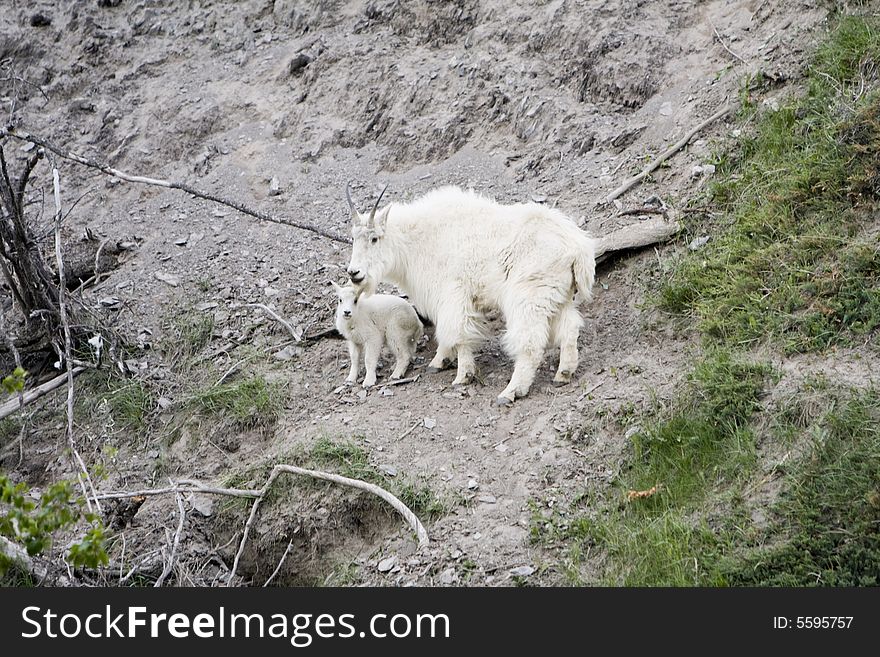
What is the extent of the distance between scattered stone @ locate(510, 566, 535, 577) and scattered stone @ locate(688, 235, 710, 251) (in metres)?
3.54

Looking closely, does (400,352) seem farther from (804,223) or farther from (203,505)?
(804,223)

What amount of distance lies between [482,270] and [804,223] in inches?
103

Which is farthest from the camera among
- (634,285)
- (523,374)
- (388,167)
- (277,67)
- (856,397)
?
(277,67)

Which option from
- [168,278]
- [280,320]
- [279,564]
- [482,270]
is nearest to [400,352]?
[482,270]

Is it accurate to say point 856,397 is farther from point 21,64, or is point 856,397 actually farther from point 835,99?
point 21,64

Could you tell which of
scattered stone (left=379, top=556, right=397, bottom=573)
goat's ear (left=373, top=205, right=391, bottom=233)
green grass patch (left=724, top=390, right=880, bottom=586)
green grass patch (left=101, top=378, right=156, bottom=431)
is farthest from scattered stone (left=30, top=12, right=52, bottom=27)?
green grass patch (left=724, top=390, right=880, bottom=586)

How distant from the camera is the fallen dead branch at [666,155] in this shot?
28.3 feet

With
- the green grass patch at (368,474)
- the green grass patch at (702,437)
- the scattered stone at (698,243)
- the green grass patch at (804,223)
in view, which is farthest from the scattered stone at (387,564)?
the scattered stone at (698,243)

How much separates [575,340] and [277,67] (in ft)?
24.1

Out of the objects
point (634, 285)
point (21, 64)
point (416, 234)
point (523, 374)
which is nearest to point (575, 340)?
point (523, 374)

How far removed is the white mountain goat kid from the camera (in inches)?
298

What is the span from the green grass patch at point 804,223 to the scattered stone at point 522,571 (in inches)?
93.9

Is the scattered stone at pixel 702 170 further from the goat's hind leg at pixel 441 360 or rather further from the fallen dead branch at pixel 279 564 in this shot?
the fallen dead branch at pixel 279 564

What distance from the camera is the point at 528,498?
5.82m
